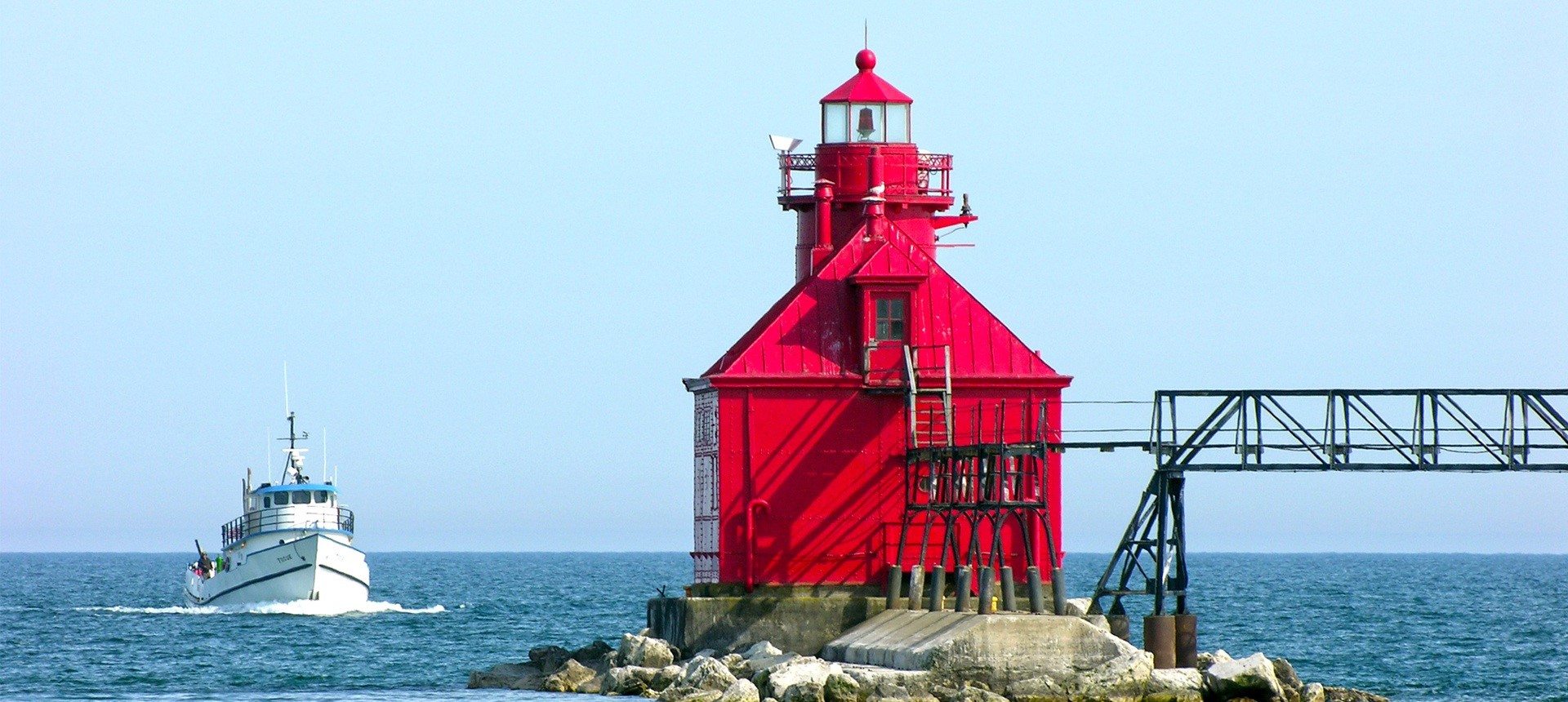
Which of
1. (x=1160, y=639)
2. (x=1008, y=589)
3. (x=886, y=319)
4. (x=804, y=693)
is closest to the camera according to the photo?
(x=804, y=693)

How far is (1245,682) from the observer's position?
3056 centimetres

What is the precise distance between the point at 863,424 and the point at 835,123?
6142mm

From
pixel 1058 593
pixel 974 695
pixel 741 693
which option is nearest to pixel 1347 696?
pixel 1058 593

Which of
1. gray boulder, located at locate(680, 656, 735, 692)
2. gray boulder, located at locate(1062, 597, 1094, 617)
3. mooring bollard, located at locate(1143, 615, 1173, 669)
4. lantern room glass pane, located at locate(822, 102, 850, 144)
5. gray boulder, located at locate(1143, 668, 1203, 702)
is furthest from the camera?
lantern room glass pane, located at locate(822, 102, 850, 144)

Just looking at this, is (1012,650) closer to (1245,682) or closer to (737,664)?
(1245,682)

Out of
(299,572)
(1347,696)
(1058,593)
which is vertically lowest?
(1347,696)

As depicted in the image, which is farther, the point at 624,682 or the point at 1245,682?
the point at 624,682

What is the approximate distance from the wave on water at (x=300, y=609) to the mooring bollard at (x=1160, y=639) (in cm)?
3784

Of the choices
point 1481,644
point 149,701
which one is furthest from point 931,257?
point 1481,644

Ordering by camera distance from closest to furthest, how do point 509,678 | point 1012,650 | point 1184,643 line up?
point 1012,650
point 1184,643
point 509,678

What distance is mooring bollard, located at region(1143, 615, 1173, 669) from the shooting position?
3156 cm

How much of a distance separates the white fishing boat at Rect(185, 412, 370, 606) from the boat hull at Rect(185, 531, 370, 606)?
2 cm

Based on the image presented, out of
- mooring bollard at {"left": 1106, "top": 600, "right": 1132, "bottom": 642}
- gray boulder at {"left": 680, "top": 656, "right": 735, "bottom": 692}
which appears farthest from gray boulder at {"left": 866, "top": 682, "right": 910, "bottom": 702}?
mooring bollard at {"left": 1106, "top": 600, "right": 1132, "bottom": 642}

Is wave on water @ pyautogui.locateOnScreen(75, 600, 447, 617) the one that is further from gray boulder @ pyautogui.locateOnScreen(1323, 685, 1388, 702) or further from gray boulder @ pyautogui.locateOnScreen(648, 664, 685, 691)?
gray boulder @ pyautogui.locateOnScreen(1323, 685, 1388, 702)
